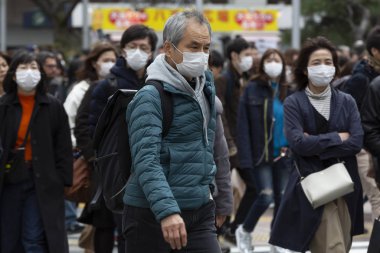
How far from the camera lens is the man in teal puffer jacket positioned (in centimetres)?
463

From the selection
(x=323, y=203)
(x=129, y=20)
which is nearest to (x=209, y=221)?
(x=323, y=203)

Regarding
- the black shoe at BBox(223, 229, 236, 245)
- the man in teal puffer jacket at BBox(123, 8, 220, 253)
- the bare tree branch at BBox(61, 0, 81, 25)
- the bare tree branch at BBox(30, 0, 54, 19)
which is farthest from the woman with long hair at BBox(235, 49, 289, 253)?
the bare tree branch at BBox(30, 0, 54, 19)

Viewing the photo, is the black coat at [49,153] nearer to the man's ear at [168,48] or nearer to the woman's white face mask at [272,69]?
the man's ear at [168,48]

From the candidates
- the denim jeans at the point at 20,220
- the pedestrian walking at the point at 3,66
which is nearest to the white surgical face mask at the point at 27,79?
the denim jeans at the point at 20,220

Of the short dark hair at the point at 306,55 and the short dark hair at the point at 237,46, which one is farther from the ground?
the short dark hair at the point at 237,46

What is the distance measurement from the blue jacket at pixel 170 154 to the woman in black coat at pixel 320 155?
180cm

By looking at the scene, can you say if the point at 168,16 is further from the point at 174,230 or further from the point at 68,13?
the point at 174,230

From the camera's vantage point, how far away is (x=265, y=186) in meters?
9.33

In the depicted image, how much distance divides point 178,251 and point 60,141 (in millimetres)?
2731

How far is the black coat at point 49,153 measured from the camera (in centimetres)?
712

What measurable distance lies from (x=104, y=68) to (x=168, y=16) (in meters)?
17.4

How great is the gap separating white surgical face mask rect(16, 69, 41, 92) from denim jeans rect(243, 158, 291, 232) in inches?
107

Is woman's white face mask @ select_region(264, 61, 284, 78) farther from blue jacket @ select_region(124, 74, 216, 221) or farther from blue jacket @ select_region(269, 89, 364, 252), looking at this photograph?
blue jacket @ select_region(124, 74, 216, 221)

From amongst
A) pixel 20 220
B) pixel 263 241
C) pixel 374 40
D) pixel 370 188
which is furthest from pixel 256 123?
pixel 20 220
